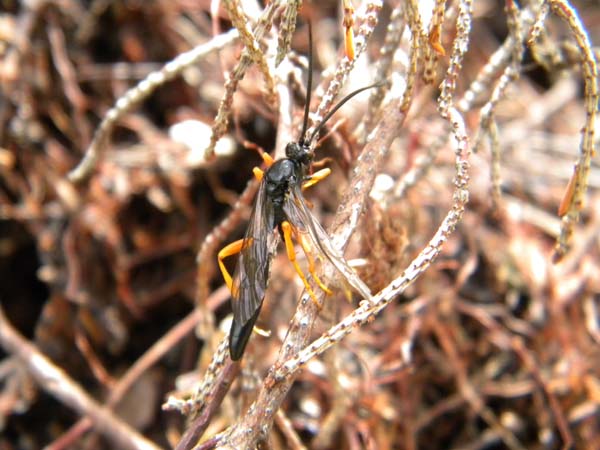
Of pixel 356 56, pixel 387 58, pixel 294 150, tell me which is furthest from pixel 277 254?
pixel 356 56

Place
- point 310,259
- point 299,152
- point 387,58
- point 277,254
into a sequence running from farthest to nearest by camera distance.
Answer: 1. point 277,254
2. point 387,58
3. point 299,152
4. point 310,259

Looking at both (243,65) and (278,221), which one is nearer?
(243,65)

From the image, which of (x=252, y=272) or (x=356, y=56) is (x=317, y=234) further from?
(x=356, y=56)

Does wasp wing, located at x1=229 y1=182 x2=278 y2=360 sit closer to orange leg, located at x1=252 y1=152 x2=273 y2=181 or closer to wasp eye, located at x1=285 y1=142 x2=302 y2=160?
orange leg, located at x1=252 y1=152 x2=273 y2=181

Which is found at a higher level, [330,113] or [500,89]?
[330,113]

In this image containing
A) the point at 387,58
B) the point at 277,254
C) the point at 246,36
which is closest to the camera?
the point at 246,36

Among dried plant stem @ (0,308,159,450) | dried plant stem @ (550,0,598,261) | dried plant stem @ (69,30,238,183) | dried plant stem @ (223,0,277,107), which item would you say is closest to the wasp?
dried plant stem @ (223,0,277,107)

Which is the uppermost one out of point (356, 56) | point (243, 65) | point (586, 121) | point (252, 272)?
point (243, 65)
